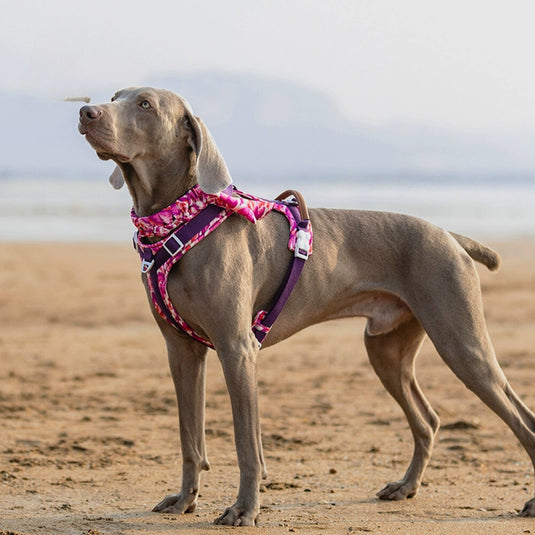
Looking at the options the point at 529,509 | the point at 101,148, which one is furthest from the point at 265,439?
the point at 101,148

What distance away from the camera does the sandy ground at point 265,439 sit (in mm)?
5098

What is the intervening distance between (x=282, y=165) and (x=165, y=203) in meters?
125

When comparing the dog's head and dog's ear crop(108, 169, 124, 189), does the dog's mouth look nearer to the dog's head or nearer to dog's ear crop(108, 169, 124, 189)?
the dog's head

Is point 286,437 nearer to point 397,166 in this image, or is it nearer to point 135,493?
Answer: point 135,493

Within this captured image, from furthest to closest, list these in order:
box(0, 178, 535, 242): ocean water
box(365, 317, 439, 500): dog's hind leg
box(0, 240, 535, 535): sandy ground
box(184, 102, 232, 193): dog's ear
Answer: box(0, 178, 535, 242): ocean water, box(365, 317, 439, 500): dog's hind leg, box(0, 240, 535, 535): sandy ground, box(184, 102, 232, 193): dog's ear

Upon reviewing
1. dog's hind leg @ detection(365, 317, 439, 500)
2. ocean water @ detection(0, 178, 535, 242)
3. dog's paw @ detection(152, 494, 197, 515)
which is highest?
dog's hind leg @ detection(365, 317, 439, 500)

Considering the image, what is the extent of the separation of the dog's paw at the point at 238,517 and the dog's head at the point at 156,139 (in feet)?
5.09

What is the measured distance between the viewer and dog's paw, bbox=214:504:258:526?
4.78m

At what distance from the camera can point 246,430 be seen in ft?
15.7

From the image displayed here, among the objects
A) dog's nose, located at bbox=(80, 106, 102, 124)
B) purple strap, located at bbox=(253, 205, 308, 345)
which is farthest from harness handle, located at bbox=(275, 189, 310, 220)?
dog's nose, located at bbox=(80, 106, 102, 124)

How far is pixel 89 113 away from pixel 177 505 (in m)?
2.09

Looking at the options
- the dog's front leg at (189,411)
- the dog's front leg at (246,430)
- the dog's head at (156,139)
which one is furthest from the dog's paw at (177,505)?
the dog's head at (156,139)

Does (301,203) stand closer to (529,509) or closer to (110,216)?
(529,509)

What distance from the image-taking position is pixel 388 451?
674 centimetres
